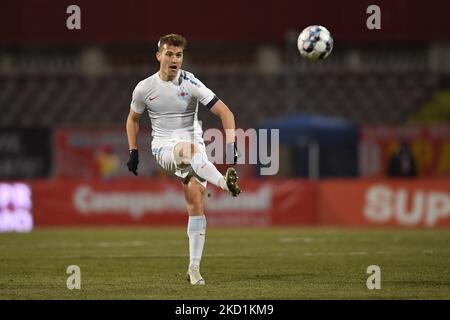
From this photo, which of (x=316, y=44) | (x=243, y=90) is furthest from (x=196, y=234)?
(x=243, y=90)

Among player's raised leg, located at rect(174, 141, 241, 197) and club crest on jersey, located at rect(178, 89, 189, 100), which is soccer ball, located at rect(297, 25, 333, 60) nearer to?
club crest on jersey, located at rect(178, 89, 189, 100)

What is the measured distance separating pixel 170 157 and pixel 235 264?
7.95 feet

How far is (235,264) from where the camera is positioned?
42.9ft

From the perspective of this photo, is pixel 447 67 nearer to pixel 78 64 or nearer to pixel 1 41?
pixel 78 64

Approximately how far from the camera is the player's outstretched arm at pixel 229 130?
417 inches

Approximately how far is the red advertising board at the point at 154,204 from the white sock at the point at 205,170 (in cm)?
1171

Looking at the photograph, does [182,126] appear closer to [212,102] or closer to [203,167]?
[212,102]

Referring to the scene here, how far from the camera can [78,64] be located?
112ft

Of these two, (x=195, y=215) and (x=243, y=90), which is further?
(x=243, y=90)

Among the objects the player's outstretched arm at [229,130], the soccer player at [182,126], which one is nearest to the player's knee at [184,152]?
the soccer player at [182,126]

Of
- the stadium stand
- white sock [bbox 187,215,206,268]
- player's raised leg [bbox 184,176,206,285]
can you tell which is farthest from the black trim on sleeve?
the stadium stand

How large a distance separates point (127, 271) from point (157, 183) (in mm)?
10603

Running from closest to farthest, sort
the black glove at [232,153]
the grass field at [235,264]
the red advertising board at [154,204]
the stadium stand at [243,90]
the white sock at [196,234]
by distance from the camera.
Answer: the grass field at [235,264], the black glove at [232,153], the white sock at [196,234], the red advertising board at [154,204], the stadium stand at [243,90]

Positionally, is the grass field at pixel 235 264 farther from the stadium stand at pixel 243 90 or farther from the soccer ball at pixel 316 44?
the stadium stand at pixel 243 90
